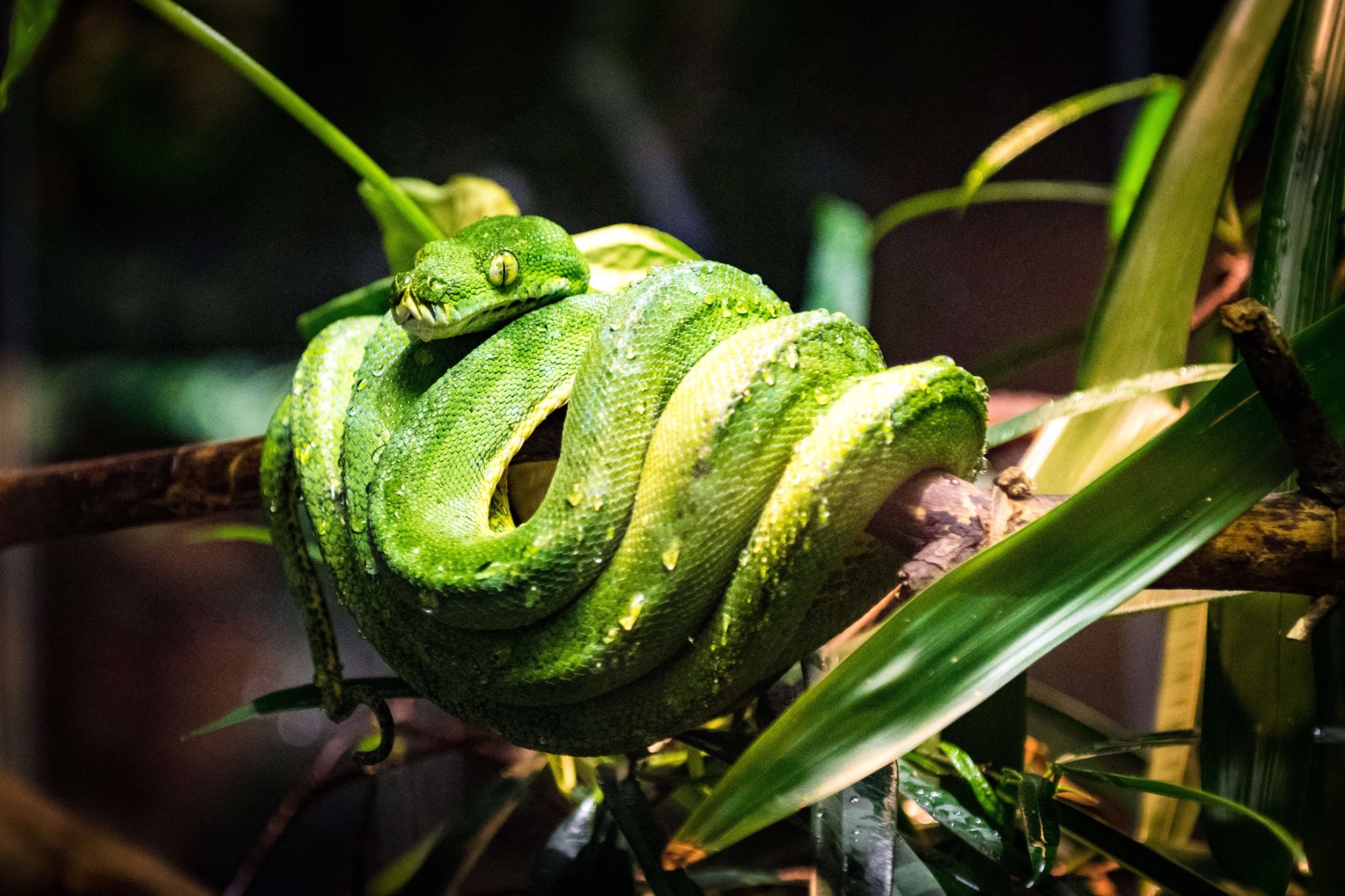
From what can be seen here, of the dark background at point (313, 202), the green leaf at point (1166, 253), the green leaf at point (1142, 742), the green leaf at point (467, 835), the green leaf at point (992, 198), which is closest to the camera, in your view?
the green leaf at point (1142, 742)

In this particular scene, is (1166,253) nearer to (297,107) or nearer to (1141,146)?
(1141,146)

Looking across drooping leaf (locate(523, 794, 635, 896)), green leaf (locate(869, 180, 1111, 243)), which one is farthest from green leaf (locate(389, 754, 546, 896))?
green leaf (locate(869, 180, 1111, 243))

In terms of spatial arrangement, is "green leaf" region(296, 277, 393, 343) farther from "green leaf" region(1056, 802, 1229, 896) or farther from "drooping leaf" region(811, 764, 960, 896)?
"green leaf" region(1056, 802, 1229, 896)

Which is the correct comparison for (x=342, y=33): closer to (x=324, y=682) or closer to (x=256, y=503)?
(x=256, y=503)

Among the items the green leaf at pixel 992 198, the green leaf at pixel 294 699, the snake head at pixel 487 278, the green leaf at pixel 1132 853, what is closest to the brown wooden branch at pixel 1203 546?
the green leaf at pixel 1132 853

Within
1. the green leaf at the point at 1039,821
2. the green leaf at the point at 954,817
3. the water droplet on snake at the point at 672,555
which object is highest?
the water droplet on snake at the point at 672,555

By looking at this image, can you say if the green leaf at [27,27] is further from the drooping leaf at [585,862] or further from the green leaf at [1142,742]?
the green leaf at [1142,742]
